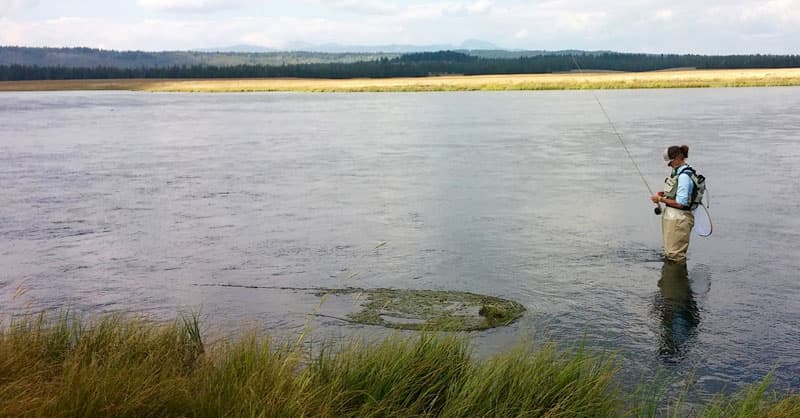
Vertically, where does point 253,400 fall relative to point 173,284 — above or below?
above

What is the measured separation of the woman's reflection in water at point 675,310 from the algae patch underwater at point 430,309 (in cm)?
138

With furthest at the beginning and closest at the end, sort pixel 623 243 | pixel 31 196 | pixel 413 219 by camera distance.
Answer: pixel 31 196
pixel 413 219
pixel 623 243

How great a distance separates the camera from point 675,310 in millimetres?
8344

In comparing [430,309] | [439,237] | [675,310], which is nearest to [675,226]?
[675,310]

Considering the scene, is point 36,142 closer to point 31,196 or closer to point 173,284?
point 31,196

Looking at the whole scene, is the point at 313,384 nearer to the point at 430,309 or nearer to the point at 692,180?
the point at 430,309

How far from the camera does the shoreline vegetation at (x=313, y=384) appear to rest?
478 centimetres

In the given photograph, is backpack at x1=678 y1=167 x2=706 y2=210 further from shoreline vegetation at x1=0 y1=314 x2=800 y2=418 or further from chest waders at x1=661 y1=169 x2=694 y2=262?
shoreline vegetation at x1=0 y1=314 x2=800 y2=418

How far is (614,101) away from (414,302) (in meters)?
40.7

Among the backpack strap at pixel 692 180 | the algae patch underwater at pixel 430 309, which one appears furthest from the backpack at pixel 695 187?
the algae patch underwater at pixel 430 309

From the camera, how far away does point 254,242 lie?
1174 centimetres

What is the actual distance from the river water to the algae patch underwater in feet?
0.73

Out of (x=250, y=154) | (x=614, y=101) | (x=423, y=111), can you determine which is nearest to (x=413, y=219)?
(x=250, y=154)

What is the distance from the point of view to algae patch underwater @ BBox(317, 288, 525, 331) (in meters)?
7.88
